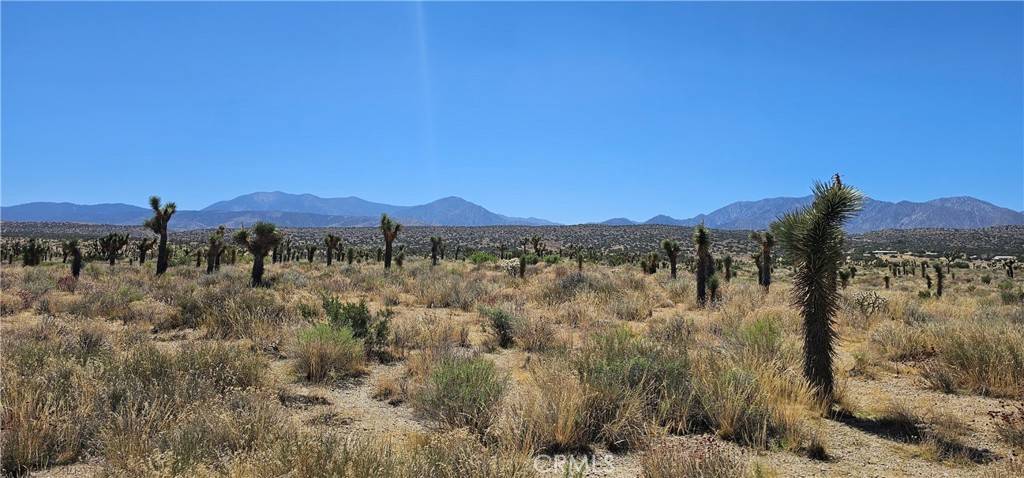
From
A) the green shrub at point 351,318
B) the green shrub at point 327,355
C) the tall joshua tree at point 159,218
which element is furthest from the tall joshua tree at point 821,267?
the tall joshua tree at point 159,218

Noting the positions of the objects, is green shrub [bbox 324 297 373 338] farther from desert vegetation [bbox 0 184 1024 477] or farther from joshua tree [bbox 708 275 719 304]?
joshua tree [bbox 708 275 719 304]

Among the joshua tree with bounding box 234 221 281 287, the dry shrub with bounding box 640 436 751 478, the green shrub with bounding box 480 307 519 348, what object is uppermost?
the joshua tree with bounding box 234 221 281 287

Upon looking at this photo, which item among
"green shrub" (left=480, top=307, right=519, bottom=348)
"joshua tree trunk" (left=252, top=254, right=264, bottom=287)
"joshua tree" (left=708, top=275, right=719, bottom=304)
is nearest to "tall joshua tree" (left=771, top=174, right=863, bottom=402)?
"green shrub" (left=480, top=307, right=519, bottom=348)

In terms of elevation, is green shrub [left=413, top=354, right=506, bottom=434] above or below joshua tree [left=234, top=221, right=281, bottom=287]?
below

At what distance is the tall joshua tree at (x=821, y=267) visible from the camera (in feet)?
22.9

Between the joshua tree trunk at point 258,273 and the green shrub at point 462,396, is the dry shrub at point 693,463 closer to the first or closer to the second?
the green shrub at point 462,396

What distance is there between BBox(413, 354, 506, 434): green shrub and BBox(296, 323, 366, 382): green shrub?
2.58 metres

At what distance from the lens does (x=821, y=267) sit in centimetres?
697

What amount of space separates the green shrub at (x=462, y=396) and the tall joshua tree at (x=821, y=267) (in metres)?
4.18

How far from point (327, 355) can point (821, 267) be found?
24.2 ft

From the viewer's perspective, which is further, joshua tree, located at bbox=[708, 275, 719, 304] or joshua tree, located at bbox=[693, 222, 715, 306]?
joshua tree, located at bbox=[708, 275, 719, 304]

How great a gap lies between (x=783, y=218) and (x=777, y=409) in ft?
9.45

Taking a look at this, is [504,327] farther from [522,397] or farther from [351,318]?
[522,397]

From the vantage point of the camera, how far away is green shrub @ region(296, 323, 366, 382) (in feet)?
27.7
